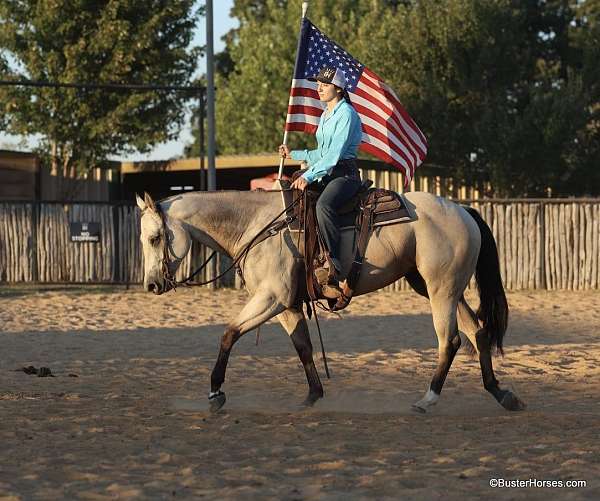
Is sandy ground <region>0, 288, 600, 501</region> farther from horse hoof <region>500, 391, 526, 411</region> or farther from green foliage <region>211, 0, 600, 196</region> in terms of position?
green foliage <region>211, 0, 600, 196</region>

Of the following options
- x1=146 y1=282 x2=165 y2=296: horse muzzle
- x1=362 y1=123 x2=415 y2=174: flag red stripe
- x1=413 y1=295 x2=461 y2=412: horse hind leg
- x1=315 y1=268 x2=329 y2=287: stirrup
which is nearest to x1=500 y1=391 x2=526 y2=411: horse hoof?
x1=413 y1=295 x2=461 y2=412: horse hind leg

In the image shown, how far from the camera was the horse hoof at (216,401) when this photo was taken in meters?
8.52

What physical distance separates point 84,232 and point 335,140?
14.7 meters

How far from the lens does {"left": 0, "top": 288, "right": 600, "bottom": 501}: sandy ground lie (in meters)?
5.88

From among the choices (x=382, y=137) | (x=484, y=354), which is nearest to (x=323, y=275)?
(x=484, y=354)

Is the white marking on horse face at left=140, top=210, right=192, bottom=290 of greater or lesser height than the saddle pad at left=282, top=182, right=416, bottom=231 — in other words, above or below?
below

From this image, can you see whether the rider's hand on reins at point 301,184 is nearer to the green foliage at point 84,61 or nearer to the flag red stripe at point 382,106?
the flag red stripe at point 382,106

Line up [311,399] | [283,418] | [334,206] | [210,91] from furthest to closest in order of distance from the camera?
[210,91]
[311,399]
[334,206]
[283,418]

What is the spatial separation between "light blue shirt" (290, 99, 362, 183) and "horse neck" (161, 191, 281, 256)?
49 centimetres

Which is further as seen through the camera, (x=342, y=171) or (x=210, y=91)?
(x=210, y=91)

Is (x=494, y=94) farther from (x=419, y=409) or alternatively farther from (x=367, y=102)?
(x=419, y=409)

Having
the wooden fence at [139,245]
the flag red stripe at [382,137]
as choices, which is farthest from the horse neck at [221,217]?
the wooden fence at [139,245]

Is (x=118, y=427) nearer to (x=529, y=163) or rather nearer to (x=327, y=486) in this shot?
(x=327, y=486)

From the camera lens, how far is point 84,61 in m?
31.0
